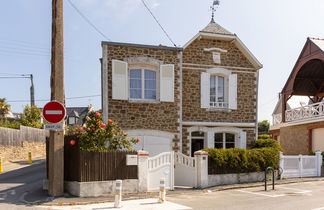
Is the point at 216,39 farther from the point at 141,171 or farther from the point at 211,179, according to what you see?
the point at 141,171

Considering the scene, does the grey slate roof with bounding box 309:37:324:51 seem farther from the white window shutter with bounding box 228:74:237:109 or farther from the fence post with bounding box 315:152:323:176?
the white window shutter with bounding box 228:74:237:109

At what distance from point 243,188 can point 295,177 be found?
13.5 feet

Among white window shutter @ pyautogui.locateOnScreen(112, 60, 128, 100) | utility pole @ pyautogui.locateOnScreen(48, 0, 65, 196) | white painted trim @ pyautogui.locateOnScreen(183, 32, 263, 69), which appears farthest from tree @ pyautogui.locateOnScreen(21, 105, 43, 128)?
utility pole @ pyautogui.locateOnScreen(48, 0, 65, 196)

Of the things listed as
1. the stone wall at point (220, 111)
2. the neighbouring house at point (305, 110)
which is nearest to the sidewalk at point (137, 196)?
the stone wall at point (220, 111)

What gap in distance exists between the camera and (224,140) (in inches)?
579

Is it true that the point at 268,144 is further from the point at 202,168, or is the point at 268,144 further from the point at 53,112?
the point at 53,112

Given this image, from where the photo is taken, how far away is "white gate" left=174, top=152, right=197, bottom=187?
11586 millimetres

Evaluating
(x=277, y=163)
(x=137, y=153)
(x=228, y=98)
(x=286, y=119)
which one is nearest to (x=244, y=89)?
(x=228, y=98)

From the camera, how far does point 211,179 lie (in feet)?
38.6

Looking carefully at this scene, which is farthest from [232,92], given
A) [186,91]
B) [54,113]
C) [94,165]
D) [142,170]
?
[54,113]

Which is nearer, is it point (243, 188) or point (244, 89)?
point (243, 188)

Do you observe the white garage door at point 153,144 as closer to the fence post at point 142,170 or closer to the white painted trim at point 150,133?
the white painted trim at point 150,133

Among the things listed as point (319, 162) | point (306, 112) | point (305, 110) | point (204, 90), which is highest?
point (204, 90)

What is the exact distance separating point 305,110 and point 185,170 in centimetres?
1253
